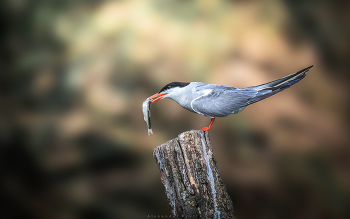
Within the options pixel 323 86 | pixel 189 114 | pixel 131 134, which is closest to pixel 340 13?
pixel 323 86

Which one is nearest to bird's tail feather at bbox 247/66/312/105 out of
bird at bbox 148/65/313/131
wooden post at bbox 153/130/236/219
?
bird at bbox 148/65/313/131

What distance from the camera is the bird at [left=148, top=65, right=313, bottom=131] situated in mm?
2352

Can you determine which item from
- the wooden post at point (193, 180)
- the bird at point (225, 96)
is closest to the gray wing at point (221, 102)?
the bird at point (225, 96)

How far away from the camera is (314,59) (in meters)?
3.46

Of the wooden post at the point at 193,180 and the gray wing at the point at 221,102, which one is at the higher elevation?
the gray wing at the point at 221,102

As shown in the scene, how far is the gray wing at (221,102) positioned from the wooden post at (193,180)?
34 cm

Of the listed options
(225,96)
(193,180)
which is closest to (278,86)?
(225,96)

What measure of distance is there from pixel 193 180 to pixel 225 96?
858mm

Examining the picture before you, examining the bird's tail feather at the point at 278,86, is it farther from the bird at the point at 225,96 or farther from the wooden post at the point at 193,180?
the wooden post at the point at 193,180

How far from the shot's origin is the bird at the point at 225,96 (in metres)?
2.35

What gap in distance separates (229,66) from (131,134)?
1.62 metres

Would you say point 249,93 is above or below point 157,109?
below

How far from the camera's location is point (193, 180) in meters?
1.96

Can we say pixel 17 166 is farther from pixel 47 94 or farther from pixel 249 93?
pixel 249 93
